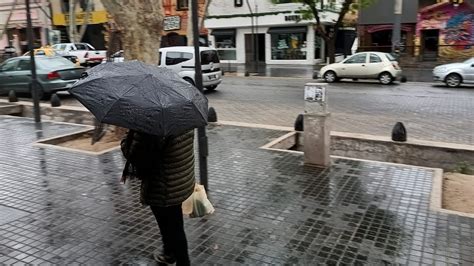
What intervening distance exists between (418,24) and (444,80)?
12436mm

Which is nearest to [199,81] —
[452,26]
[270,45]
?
[452,26]

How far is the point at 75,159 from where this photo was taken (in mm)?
7629

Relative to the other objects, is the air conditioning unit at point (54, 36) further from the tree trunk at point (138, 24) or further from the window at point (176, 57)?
the tree trunk at point (138, 24)

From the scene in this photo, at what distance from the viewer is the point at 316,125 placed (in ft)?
22.9

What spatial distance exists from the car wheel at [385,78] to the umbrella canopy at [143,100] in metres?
17.6

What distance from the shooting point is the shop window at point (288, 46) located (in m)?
32.8

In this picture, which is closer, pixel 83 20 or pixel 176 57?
pixel 176 57

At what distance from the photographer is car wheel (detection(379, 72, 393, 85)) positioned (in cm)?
1968

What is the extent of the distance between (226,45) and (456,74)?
2110 cm

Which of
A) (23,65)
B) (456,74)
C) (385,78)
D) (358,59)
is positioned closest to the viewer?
(23,65)

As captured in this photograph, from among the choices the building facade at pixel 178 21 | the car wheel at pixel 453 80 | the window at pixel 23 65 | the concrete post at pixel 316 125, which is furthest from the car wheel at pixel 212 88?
the building facade at pixel 178 21

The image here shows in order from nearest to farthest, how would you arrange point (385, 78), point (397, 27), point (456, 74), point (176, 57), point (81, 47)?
point (176, 57), point (456, 74), point (385, 78), point (397, 27), point (81, 47)

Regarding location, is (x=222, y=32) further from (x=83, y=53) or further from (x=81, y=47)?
(x=83, y=53)

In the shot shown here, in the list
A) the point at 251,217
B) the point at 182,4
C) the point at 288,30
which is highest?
the point at 182,4
